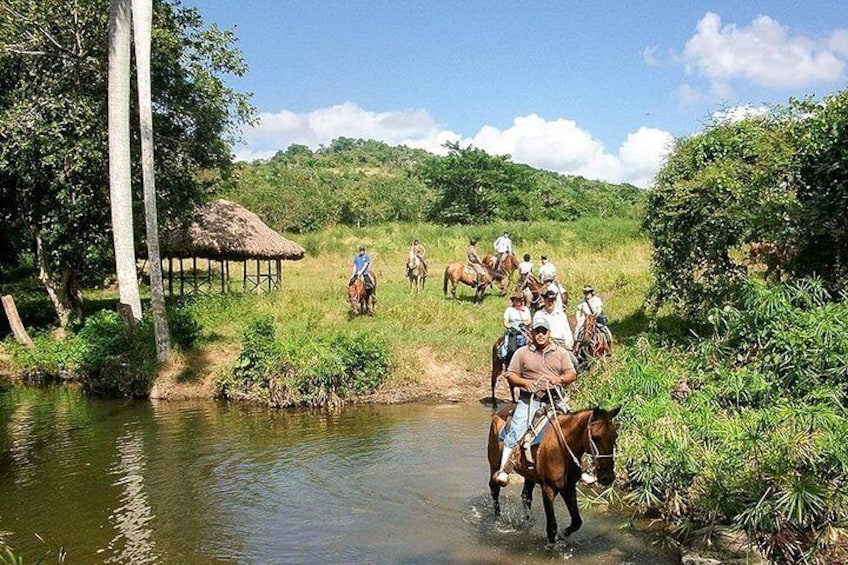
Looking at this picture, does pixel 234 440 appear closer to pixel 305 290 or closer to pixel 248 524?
pixel 248 524

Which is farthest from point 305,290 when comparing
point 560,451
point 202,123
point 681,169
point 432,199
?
point 432,199

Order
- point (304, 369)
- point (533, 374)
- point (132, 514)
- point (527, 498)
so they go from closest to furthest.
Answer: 1. point (533, 374)
2. point (527, 498)
3. point (132, 514)
4. point (304, 369)

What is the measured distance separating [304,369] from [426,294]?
9.04m

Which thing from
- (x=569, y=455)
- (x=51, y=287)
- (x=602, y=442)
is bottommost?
(x=569, y=455)

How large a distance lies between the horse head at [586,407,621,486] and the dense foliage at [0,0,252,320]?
15160mm

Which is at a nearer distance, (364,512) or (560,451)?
(560,451)

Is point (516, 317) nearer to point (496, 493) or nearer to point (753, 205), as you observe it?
point (753, 205)

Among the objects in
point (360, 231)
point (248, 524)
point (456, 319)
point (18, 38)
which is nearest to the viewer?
point (248, 524)

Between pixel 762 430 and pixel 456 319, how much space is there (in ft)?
40.1

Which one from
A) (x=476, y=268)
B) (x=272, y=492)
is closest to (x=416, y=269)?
(x=476, y=268)

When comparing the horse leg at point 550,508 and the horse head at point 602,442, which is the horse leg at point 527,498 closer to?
the horse leg at point 550,508

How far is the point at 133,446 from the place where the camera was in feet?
39.0

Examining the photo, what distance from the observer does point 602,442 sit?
6.59 metres

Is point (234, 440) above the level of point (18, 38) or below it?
below
